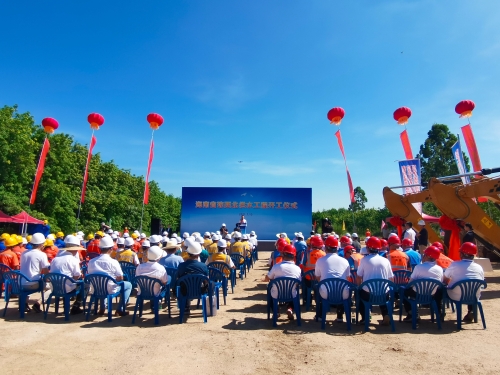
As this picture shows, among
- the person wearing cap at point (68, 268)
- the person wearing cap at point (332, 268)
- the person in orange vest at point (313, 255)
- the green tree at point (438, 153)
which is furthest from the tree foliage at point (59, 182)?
the green tree at point (438, 153)

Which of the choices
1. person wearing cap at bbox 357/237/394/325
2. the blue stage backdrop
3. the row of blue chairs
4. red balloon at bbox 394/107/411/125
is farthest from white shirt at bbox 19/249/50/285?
the blue stage backdrop

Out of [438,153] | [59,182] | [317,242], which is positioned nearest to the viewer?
[317,242]

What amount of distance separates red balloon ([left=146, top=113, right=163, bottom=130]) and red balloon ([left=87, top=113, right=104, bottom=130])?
185cm

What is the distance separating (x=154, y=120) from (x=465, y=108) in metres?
11.7

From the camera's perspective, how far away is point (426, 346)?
13.3 feet

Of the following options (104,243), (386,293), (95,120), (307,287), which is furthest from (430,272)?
(95,120)

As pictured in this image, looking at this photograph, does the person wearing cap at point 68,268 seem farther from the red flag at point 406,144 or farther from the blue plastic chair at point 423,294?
the red flag at point 406,144

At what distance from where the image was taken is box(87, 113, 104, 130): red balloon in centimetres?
1398

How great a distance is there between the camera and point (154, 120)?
14.5 meters

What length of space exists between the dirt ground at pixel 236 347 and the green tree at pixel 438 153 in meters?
24.0

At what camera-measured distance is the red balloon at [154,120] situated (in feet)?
47.3

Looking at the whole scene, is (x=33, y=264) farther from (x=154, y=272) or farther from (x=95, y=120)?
(x=95, y=120)

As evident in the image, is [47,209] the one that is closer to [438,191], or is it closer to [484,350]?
[438,191]

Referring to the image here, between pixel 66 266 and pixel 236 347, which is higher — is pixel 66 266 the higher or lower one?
the higher one
